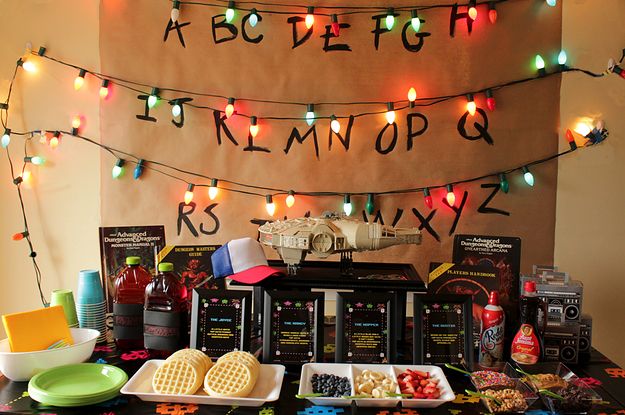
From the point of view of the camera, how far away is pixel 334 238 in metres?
1.77

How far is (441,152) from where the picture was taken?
2.51m

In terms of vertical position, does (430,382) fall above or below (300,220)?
below

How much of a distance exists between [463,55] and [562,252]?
3.20 ft

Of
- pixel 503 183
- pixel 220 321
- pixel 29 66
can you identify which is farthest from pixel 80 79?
pixel 503 183

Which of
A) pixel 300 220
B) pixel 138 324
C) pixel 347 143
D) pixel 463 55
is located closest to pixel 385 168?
pixel 347 143

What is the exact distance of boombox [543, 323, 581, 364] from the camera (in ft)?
5.67

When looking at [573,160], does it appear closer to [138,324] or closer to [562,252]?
[562,252]

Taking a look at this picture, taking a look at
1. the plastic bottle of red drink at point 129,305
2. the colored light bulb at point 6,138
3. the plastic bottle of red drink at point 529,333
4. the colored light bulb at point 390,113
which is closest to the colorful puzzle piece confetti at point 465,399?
the plastic bottle of red drink at point 529,333

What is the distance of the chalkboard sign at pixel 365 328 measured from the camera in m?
1.66

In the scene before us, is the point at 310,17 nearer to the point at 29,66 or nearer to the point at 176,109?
the point at 176,109

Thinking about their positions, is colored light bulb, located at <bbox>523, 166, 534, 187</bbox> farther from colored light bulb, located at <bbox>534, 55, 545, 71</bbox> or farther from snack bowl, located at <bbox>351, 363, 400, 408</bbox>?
snack bowl, located at <bbox>351, 363, 400, 408</bbox>

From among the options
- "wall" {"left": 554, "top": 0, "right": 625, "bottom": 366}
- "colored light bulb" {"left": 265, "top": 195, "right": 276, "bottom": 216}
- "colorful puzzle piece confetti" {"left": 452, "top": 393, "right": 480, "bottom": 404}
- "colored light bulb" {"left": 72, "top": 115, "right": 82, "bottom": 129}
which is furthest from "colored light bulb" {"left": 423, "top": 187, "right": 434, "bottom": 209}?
"colored light bulb" {"left": 72, "top": 115, "right": 82, "bottom": 129}

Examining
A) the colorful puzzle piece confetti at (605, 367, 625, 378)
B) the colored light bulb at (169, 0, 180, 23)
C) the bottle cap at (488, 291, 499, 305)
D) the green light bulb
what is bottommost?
the colorful puzzle piece confetti at (605, 367, 625, 378)

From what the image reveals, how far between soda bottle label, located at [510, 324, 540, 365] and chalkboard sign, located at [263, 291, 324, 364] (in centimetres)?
60
